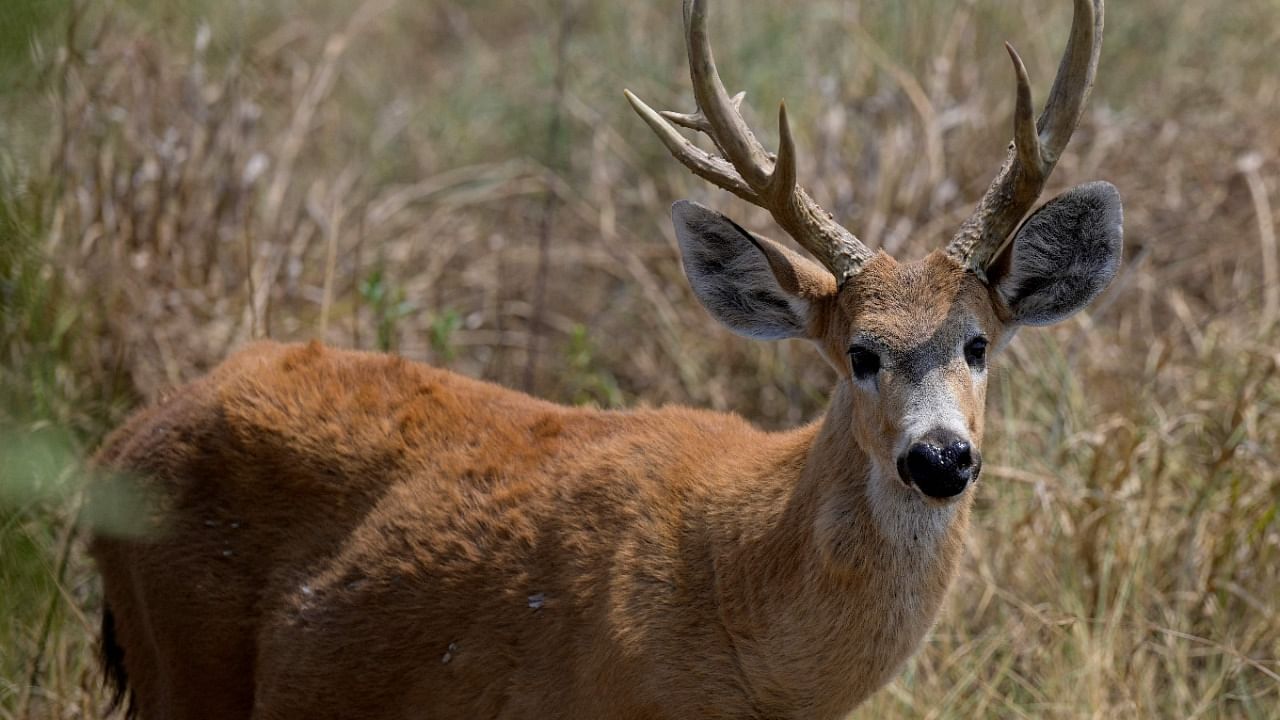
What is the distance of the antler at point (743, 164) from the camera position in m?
4.13

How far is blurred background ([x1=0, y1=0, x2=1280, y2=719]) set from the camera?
563 centimetres

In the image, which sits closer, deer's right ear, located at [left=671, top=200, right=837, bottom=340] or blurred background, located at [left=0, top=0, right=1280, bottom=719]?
deer's right ear, located at [left=671, top=200, right=837, bottom=340]

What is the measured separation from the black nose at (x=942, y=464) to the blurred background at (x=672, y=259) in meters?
1.79

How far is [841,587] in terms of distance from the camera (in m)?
4.11

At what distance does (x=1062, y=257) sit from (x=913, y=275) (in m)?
0.46

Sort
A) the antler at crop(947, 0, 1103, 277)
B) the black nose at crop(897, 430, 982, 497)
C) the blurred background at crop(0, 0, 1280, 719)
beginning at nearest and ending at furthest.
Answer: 1. the black nose at crop(897, 430, 982, 497)
2. the antler at crop(947, 0, 1103, 277)
3. the blurred background at crop(0, 0, 1280, 719)

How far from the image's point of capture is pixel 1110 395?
7246 mm

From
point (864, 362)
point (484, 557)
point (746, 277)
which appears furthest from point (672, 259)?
point (864, 362)

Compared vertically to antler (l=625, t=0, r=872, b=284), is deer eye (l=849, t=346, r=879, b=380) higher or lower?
lower

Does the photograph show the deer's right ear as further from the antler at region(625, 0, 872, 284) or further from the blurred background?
the blurred background

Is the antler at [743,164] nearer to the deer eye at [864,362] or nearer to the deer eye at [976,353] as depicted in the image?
the deer eye at [864,362]

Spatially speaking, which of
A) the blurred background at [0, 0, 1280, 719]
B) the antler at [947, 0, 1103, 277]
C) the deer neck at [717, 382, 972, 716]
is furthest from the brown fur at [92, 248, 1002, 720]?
the blurred background at [0, 0, 1280, 719]

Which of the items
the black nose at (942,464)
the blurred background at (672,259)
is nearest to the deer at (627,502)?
the black nose at (942,464)

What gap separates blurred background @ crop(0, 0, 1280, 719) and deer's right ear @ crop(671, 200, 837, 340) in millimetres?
1555
